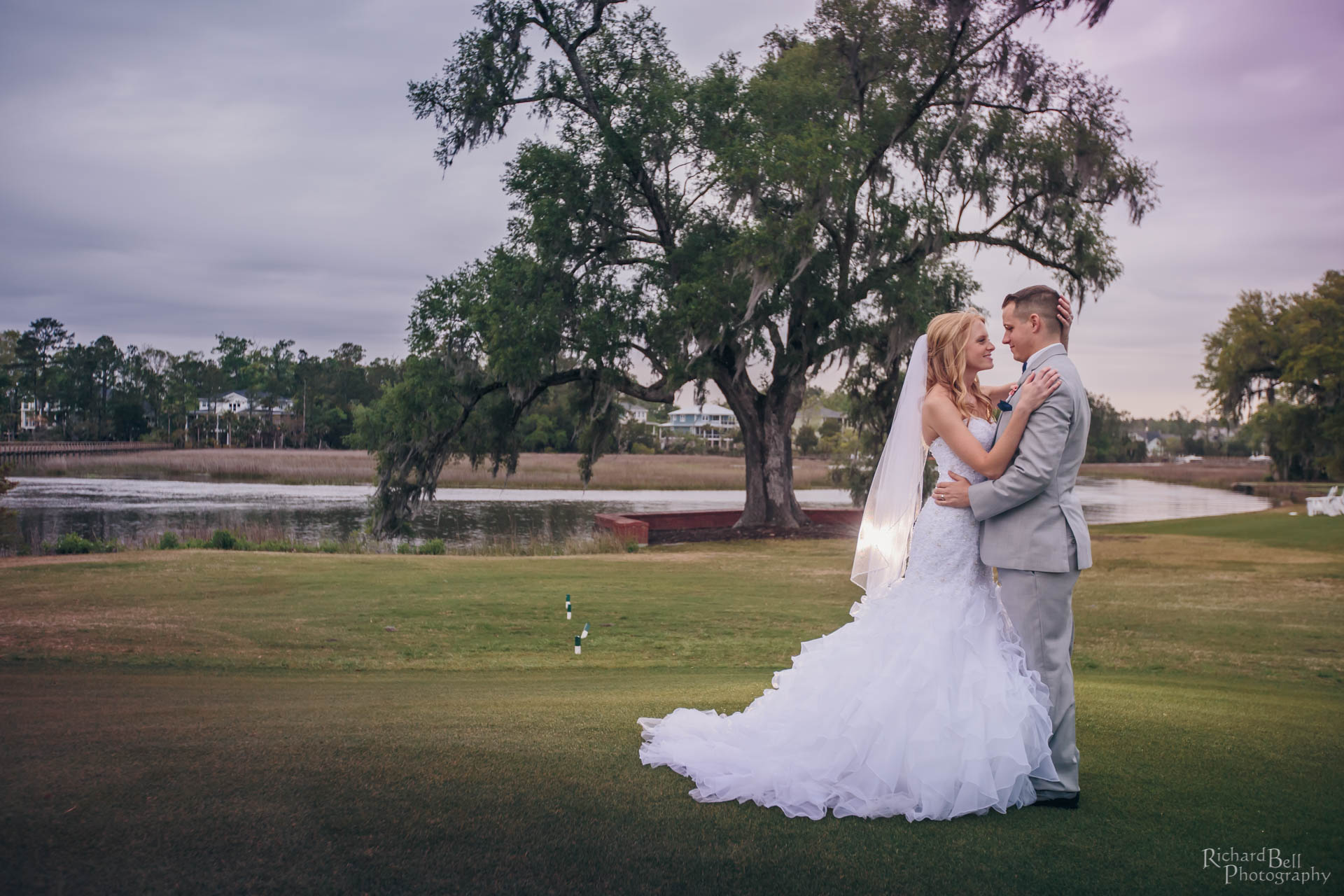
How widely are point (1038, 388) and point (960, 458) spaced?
48 cm

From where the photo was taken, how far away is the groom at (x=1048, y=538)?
12.0 feet

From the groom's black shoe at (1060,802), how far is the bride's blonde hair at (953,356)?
64.9 inches

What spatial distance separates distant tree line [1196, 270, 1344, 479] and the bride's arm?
4883 cm

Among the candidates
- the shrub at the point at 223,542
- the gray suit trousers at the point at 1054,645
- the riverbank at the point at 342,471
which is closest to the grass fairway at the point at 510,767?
the gray suit trousers at the point at 1054,645

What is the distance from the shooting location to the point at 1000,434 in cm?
385

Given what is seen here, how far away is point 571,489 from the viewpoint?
46.1 m

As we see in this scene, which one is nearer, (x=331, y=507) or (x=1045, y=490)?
(x=1045, y=490)

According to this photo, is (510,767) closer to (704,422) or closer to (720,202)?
(720,202)

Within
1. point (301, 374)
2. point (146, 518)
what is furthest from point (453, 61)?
point (301, 374)

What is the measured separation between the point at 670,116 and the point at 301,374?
75.9 m

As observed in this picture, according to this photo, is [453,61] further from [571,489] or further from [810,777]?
[571,489]

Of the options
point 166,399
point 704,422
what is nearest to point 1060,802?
point 166,399

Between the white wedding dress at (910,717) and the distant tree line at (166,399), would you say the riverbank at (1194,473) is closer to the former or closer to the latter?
the distant tree line at (166,399)

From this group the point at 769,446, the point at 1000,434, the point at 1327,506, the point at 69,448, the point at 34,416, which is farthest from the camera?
the point at 34,416
